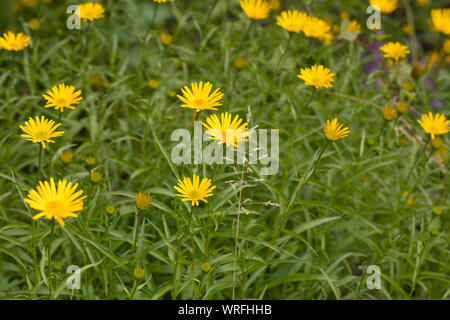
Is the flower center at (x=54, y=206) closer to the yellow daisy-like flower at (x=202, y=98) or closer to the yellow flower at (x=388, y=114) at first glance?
the yellow daisy-like flower at (x=202, y=98)

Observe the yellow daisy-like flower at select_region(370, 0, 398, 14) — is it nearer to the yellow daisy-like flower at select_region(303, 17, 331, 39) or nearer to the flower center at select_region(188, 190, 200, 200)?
the yellow daisy-like flower at select_region(303, 17, 331, 39)

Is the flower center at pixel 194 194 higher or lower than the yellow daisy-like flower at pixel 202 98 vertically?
lower

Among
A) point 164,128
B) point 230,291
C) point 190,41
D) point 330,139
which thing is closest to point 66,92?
point 164,128

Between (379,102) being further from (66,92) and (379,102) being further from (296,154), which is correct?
(66,92)

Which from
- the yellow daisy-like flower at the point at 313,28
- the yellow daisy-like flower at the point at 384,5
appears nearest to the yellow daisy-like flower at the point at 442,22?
the yellow daisy-like flower at the point at 384,5

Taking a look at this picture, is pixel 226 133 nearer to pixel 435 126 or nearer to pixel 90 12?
pixel 435 126

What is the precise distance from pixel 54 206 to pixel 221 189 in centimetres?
70

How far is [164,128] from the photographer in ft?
6.43

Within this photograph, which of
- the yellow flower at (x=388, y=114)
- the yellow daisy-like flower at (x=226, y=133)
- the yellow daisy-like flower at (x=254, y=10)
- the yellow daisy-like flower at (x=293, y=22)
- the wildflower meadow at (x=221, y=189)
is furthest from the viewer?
the yellow daisy-like flower at (x=254, y=10)

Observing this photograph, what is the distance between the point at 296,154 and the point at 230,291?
727 millimetres

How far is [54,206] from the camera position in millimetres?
1205

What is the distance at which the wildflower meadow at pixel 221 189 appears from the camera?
151cm

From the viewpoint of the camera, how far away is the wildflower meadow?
1509mm

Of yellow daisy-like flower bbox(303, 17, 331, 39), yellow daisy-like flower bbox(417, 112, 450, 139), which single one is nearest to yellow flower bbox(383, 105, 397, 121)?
yellow daisy-like flower bbox(417, 112, 450, 139)
